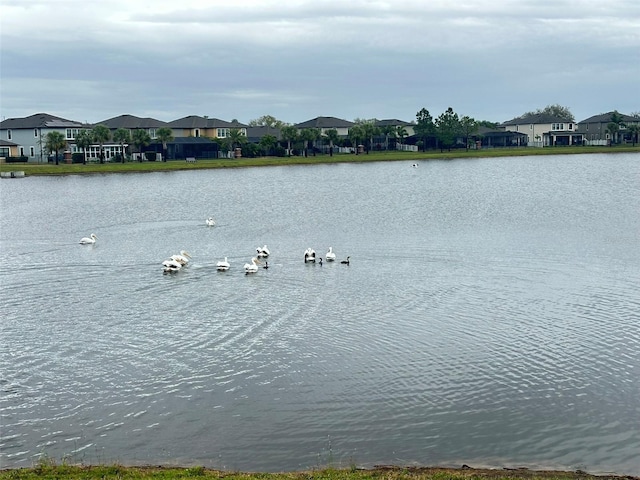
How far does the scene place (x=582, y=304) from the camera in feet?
97.2

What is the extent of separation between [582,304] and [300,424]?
48.5 ft

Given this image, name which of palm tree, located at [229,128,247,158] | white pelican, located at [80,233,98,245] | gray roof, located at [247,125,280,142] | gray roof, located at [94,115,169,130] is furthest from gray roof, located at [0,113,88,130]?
white pelican, located at [80,233,98,245]

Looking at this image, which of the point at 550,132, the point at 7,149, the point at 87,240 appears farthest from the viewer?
the point at 550,132

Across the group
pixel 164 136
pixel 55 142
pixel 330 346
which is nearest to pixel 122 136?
pixel 164 136

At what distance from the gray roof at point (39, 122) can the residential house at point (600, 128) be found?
111 metres

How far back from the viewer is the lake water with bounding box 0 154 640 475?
18.0 meters

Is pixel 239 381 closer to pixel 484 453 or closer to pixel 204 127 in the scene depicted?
pixel 484 453

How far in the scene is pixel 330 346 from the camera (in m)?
25.1

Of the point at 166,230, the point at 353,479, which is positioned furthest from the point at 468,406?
the point at 166,230

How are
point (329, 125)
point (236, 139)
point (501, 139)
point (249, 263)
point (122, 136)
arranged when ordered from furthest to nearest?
point (501, 139)
point (329, 125)
point (236, 139)
point (122, 136)
point (249, 263)

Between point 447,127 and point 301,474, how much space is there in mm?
153189

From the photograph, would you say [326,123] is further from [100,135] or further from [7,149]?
[7,149]

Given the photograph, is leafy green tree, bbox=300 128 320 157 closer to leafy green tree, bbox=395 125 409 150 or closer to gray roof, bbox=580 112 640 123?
leafy green tree, bbox=395 125 409 150

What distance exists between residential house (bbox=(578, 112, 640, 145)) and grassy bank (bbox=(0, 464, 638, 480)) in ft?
562
